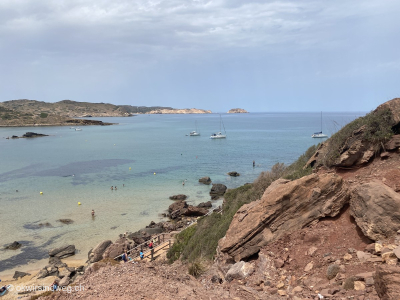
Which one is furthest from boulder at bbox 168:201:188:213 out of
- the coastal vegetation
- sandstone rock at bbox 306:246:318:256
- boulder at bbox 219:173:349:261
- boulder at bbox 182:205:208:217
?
sandstone rock at bbox 306:246:318:256

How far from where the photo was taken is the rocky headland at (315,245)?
628cm

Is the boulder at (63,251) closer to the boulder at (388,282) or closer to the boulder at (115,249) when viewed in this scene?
the boulder at (115,249)

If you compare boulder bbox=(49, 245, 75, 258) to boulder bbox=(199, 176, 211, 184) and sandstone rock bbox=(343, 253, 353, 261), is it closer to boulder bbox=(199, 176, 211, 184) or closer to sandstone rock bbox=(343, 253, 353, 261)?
sandstone rock bbox=(343, 253, 353, 261)

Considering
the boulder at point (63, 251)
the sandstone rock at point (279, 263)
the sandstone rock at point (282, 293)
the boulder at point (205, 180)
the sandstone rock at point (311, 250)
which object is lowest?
the boulder at point (63, 251)

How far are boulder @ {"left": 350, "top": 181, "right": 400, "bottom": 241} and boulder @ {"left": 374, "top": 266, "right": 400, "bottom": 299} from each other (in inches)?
88.6

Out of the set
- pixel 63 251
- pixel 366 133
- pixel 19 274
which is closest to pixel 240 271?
pixel 366 133

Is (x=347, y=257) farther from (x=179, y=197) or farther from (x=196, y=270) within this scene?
(x=179, y=197)

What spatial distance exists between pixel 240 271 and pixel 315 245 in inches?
86.6

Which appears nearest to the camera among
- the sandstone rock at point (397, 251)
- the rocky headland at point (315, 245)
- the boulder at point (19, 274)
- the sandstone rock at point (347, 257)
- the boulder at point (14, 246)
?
the sandstone rock at point (397, 251)

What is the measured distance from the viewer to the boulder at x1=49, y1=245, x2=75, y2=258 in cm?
1986

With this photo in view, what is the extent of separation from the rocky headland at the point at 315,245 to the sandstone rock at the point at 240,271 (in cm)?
3

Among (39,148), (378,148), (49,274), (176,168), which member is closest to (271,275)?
(378,148)

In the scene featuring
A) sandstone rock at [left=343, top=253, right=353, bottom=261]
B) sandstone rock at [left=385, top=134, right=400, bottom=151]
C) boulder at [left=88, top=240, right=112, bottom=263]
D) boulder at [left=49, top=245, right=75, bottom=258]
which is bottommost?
boulder at [left=49, top=245, right=75, bottom=258]

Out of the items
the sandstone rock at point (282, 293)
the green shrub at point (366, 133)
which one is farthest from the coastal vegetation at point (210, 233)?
the sandstone rock at point (282, 293)
